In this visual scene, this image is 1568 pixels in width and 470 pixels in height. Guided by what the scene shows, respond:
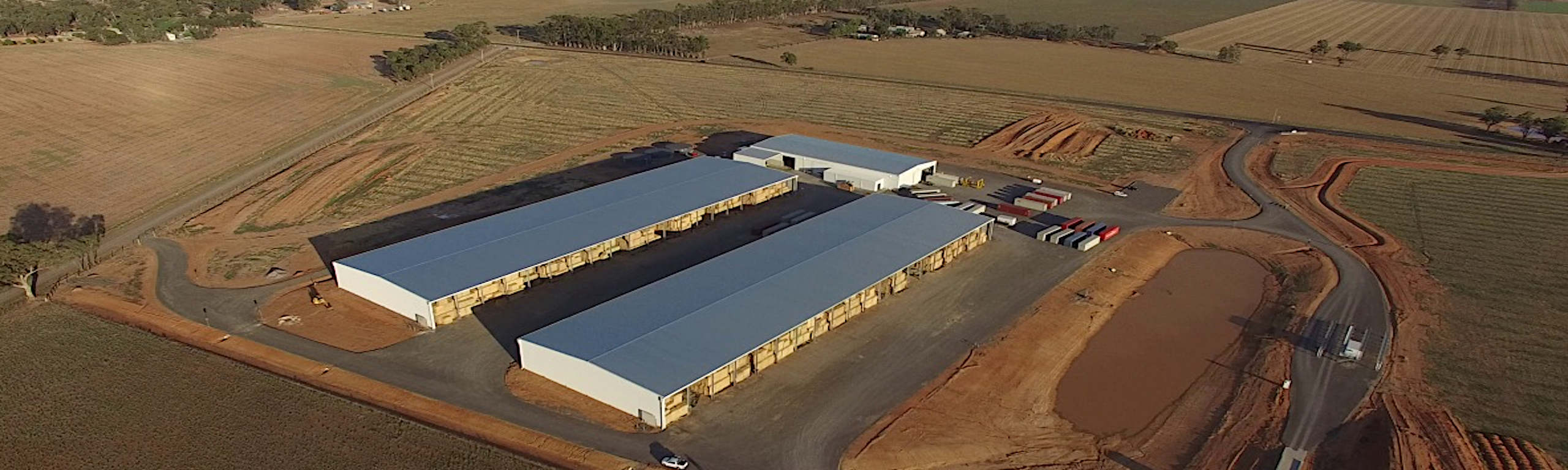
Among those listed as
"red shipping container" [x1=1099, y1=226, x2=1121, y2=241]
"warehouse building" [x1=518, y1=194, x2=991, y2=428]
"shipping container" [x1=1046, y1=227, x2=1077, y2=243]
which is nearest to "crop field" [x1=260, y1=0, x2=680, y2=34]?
"warehouse building" [x1=518, y1=194, x2=991, y2=428]

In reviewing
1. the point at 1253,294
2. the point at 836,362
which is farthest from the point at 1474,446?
the point at 836,362

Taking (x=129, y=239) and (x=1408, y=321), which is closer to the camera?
(x=1408, y=321)

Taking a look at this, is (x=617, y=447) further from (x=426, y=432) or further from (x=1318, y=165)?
(x=1318, y=165)

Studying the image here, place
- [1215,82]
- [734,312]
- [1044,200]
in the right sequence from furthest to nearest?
[1215,82], [1044,200], [734,312]

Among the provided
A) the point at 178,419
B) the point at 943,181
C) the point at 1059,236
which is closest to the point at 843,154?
the point at 943,181

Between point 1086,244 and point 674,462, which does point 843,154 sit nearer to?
point 1086,244

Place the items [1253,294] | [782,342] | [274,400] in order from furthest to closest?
[1253,294]
[782,342]
[274,400]
